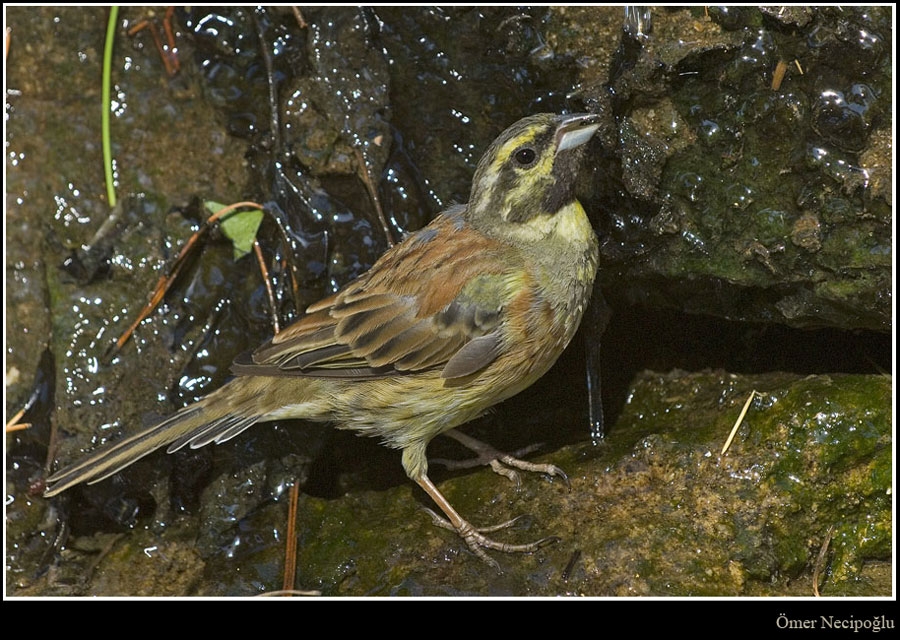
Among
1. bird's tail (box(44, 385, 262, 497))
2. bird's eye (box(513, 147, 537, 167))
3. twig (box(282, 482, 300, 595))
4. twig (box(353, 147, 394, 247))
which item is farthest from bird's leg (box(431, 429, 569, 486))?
bird's eye (box(513, 147, 537, 167))

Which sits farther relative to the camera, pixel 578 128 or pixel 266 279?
pixel 266 279

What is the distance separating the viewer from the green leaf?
6480 millimetres

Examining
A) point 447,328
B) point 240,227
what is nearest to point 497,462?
point 447,328

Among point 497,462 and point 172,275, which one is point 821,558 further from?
point 172,275

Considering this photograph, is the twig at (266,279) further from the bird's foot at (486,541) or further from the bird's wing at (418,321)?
the bird's foot at (486,541)

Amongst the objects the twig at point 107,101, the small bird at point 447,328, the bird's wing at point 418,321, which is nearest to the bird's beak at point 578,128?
the small bird at point 447,328

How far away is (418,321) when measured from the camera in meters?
5.37

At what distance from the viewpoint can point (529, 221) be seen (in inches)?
212

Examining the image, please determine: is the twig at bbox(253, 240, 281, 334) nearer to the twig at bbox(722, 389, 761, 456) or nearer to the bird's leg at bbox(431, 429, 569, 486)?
the bird's leg at bbox(431, 429, 569, 486)

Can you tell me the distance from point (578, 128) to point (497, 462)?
229 centimetres

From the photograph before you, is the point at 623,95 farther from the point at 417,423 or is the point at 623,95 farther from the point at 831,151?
the point at 417,423

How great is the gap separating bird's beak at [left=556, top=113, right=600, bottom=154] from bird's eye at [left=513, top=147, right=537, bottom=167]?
20 cm

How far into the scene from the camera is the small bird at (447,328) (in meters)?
5.26

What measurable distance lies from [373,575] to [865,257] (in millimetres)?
3348
